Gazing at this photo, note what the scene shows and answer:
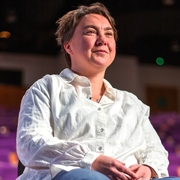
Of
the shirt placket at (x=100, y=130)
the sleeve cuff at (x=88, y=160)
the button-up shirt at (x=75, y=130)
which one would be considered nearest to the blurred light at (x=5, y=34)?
the button-up shirt at (x=75, y=130)

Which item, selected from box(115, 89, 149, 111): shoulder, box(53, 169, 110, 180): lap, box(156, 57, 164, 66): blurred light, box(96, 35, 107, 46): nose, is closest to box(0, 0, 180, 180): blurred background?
box(156, 57, 164, 66): blurred light

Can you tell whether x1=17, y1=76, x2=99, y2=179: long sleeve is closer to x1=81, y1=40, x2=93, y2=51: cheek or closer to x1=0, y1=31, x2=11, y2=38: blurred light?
x1=81, y1=40, x2=93, y2=51: cheek

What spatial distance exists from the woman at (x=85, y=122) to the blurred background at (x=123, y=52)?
2534 mm

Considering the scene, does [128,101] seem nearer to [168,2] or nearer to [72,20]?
[72,20]

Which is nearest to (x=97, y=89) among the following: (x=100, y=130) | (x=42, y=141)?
(x=100, y=130)

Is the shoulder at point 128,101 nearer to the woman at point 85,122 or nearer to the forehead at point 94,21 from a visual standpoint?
the woman at point 85,122

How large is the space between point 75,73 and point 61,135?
207 millimetres

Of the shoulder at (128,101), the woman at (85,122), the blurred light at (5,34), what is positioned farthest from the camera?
the blurred light at (5,34)

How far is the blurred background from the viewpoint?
4.77 meters

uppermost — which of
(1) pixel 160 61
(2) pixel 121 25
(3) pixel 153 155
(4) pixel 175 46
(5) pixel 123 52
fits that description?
(3) pixel 153 155

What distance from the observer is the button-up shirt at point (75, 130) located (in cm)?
93

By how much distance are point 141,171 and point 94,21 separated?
0.42 meters

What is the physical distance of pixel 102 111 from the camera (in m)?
1.05

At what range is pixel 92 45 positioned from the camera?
1110mm
